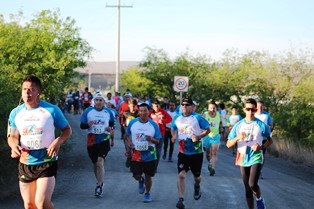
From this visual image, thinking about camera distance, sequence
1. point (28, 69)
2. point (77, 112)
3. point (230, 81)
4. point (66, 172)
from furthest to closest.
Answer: point (77, 112), point (230, 81), point (28, 69), point (66, 172)

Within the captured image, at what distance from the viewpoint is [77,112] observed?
42.1 m

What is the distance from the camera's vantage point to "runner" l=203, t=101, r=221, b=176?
16.7 m

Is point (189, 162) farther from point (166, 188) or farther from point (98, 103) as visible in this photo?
point (98, 103)

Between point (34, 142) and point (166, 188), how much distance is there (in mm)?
6626

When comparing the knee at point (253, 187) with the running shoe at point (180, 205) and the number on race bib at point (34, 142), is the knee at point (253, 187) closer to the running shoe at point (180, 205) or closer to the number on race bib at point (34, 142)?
the running shoe at point (180, 205)

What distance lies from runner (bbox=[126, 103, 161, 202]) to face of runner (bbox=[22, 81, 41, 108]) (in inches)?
175

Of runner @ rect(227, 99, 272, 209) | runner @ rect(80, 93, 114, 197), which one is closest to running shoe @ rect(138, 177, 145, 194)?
runner @ rect(80, 93, 114, 197)

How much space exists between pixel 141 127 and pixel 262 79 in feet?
59.0

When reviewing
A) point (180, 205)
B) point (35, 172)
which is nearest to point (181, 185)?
point (180, 205)

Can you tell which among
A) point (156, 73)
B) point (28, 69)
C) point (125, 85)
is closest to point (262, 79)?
point (156, 73)

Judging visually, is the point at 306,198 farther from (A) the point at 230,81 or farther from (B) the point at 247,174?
(A) the point at 230,81

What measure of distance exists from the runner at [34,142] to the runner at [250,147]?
366 centimetres

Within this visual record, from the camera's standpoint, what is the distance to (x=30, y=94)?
25.4 ft

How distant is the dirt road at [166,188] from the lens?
1198 centimetres
